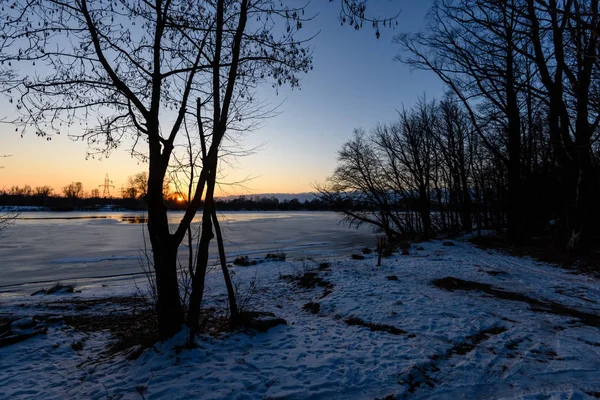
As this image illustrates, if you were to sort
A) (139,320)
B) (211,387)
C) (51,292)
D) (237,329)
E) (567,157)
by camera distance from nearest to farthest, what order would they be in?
1. (211,387)
2. (237,329)
3. (139,320)
4. (51,292)
5. (567,157)

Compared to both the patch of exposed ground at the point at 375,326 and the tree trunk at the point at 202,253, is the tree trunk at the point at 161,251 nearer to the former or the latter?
the tree trunk at the point at 202,253

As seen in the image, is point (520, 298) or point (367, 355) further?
point (520, 298)

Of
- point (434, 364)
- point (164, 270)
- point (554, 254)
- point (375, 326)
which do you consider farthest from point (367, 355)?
point (554, 254)

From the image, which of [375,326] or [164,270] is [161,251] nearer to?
[164,270]

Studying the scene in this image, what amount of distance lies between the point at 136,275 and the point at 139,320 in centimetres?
901

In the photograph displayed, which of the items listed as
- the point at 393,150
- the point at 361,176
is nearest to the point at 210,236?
the point at 361,176

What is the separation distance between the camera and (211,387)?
3.92 meters

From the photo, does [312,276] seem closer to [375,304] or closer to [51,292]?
[375,304]

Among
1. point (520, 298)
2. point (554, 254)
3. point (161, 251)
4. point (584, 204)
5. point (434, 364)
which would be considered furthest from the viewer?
point (554, 254)

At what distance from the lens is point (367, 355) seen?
491 centimetres

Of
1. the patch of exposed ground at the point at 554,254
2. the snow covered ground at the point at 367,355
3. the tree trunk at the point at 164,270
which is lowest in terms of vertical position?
the snow covered ground at the point at 367,355

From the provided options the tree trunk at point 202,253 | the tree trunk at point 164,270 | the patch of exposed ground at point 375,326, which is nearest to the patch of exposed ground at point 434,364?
the patch of exposed ground at point 375,326

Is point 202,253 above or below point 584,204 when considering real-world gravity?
below

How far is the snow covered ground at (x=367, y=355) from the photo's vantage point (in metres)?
3.93
